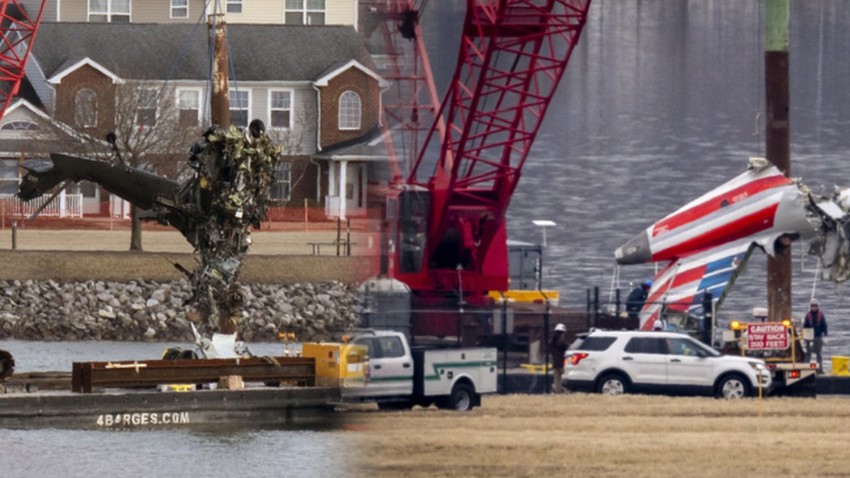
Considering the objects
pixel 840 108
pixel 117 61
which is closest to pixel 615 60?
pixel 840 108

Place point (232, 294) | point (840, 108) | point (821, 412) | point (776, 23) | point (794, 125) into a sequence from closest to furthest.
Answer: point (821, 412) < point (232, 294) < point (776, 23) < point (794, 125) < point (840, 108)

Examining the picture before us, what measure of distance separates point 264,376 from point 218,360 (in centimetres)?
62

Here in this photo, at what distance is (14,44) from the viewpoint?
66.3m

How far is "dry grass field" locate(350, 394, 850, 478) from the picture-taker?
17109 mm

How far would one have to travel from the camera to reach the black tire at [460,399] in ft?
80.0

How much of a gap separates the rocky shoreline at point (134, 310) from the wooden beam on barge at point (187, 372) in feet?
88.6

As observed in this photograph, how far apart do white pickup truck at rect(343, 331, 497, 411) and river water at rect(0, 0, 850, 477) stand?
2.60 ft

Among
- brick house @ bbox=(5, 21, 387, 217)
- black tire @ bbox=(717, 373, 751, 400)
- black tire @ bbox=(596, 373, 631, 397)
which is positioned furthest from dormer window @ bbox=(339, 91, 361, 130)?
black tire @ bbox=(717, 373, 751, 400)

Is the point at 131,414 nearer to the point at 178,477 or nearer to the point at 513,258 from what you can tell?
the point at 178,477

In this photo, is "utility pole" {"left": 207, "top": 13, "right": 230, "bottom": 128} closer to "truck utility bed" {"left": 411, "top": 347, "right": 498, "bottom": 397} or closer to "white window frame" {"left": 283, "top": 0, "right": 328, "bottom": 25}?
"truck utility bed" {"left": 411, "top": 347, "right": 498, "bottom": 397}

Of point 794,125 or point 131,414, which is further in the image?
point 794,125

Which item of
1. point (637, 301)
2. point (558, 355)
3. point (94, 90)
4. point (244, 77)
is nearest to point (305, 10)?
point (244, 77)

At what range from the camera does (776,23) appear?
41.5 metres

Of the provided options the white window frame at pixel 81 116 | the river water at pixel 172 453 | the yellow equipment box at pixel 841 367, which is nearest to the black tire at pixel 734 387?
the yellow equipment box at pixel 841 367
